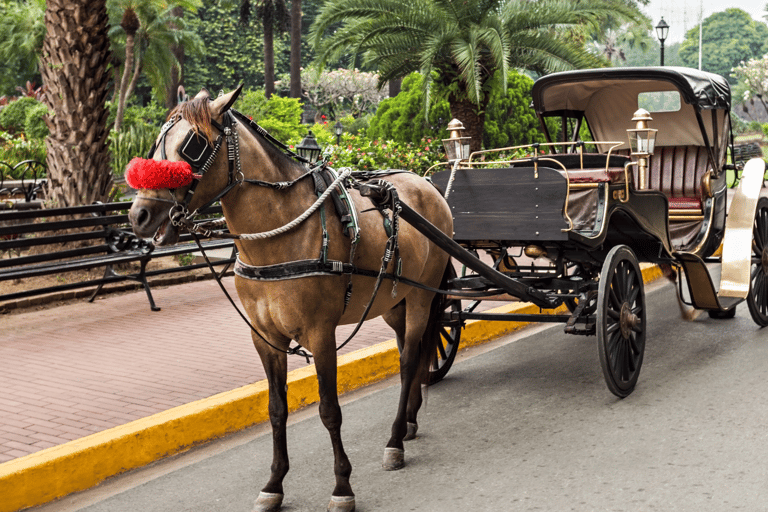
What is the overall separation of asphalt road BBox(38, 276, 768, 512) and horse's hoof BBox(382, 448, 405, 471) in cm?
5

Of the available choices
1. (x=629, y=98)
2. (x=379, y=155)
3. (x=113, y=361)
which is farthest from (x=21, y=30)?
(x=629, y=98)

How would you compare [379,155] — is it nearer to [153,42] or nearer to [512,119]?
[512,119]

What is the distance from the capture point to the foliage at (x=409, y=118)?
1735cm

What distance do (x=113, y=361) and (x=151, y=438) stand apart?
6.48 feet

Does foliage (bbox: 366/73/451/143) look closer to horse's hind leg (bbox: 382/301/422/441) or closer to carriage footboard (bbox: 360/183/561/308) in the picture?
carriage footboard (bbox: 360/183/561/308)

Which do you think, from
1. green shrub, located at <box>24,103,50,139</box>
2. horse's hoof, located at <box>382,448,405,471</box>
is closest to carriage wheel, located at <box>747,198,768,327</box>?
horse's hoof, located at <box>382,448,405,471</box>

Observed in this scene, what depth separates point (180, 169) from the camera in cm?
343

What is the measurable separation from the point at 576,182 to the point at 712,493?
8.63 ft

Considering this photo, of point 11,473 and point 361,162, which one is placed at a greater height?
point 361,162

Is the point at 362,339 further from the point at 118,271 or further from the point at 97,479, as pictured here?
the point at 118,271

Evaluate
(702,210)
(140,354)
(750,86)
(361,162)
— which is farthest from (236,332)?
(750,86)

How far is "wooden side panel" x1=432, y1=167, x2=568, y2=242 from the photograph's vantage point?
5.65 m

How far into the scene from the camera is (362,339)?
7.30 metres

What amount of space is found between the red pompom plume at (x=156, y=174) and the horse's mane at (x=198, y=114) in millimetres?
199
